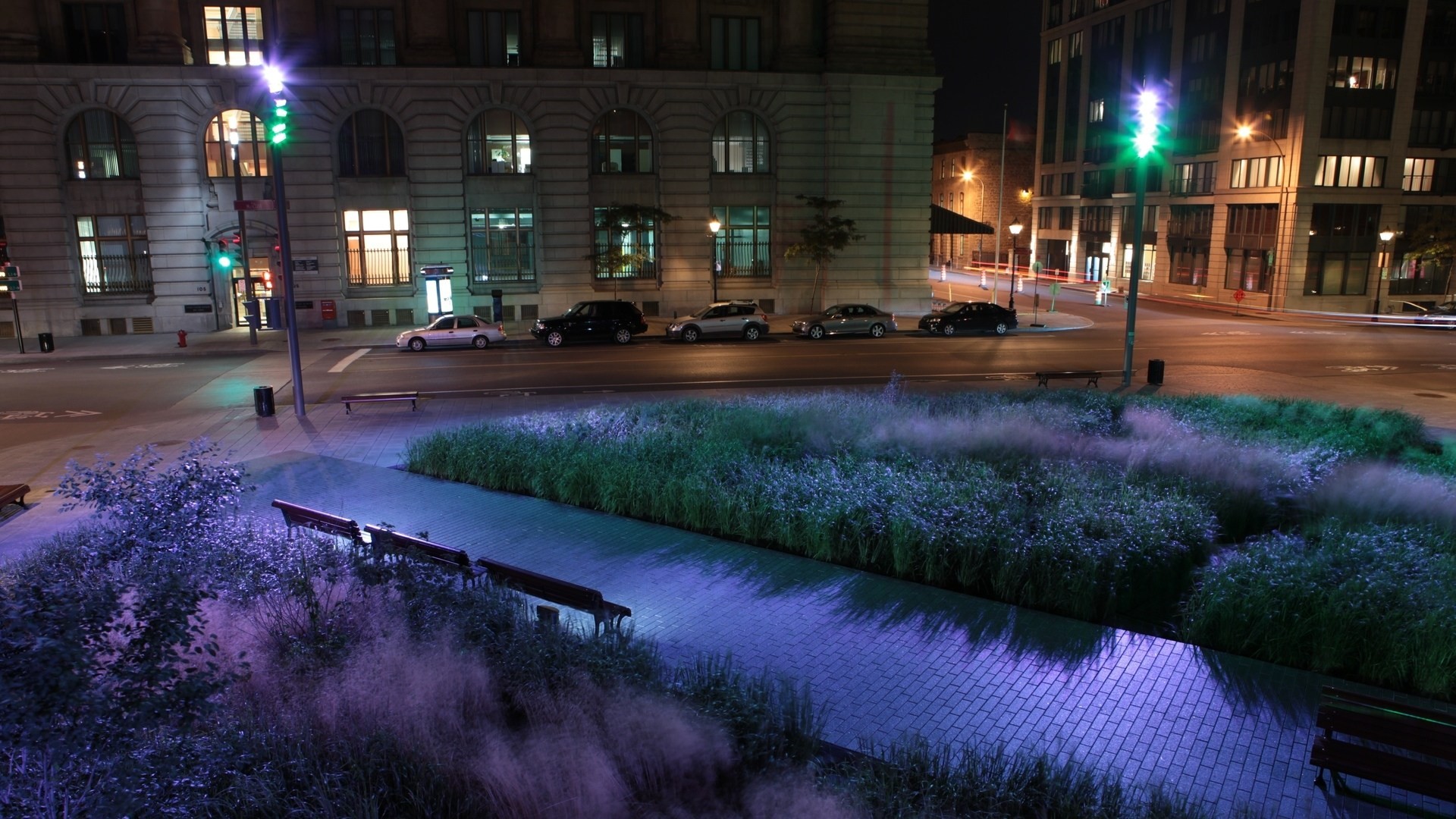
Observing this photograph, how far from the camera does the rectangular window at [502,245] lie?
4138cm

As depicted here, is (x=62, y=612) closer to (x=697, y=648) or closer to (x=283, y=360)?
(x=697, y=648)

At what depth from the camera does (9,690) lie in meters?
5.08

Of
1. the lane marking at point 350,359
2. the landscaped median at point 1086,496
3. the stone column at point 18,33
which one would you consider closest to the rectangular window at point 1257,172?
the landscaped median at point 1086,496

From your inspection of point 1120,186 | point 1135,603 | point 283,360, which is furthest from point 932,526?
point 1120,186

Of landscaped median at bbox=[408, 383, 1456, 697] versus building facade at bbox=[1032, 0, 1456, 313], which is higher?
building facade at bbox=[1032, 0, 1456, 313]

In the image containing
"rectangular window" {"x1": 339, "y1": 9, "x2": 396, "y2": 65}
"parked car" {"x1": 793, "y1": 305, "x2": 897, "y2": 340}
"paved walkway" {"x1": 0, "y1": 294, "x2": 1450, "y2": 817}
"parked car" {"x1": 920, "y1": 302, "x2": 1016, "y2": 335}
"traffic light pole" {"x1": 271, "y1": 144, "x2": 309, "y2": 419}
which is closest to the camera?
"paved walkway" {"x1": 0, "y1": 294, "x2": 1450, "y2": 817}

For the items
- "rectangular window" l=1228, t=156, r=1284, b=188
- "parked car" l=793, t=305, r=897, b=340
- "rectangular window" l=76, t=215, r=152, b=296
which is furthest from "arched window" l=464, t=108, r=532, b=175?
"rectangular window" l=1228, t=156, r=1284, b=188

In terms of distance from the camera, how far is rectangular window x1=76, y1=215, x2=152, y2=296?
127ft

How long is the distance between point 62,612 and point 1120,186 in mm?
77196

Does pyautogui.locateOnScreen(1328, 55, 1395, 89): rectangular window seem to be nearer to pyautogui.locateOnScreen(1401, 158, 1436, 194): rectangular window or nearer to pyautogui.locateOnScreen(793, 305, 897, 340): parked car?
pyautogui.locateOnScreen(1401, 158, 1436, 194): rectangular window

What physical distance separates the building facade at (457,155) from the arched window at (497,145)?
10cm

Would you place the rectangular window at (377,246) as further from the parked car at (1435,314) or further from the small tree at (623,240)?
the parked car at (1435,314)

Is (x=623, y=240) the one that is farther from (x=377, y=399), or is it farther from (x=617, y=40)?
(x=377, y=399)

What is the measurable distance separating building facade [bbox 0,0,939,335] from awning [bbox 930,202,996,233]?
2685mm
